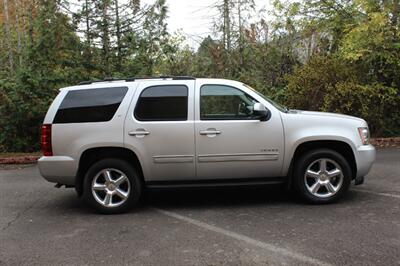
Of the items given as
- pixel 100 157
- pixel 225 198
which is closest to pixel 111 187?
pixel 100 157

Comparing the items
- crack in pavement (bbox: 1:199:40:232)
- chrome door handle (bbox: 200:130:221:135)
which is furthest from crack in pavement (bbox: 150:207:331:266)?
crack in pavement (bbox: 1:199:40:232)

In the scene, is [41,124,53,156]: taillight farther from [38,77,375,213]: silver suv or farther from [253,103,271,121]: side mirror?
[253,103,271,121]: side mirror

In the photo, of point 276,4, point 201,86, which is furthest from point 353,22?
point 201,86

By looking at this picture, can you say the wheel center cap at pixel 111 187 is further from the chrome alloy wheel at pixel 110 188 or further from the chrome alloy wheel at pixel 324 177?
the chrome alloy wheel at pixel 324 177

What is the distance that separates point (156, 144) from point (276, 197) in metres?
2.05

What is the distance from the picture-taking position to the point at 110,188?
6.23 metres

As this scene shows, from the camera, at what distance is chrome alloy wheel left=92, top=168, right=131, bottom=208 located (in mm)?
6219

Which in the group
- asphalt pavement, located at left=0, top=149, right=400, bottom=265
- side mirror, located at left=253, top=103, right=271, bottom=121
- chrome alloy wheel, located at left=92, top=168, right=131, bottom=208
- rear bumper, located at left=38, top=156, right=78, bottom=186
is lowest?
asphalt pavement, located at left=0, top=149, right=400, bottom=265

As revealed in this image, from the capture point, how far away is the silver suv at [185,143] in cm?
619

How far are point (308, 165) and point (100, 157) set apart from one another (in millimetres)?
2894

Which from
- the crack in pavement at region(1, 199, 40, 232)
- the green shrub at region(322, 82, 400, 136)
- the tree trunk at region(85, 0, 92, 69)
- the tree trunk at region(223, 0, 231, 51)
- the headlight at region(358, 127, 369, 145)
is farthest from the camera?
the tree trunk at region(223, 0, 231, 51)

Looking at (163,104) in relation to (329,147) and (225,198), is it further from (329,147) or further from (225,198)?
(329,147)

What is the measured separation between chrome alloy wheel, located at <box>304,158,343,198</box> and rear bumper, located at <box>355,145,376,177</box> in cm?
27

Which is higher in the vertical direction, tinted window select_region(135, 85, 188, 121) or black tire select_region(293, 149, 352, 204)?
tinted window select_region(135, 85, 188, 121)
